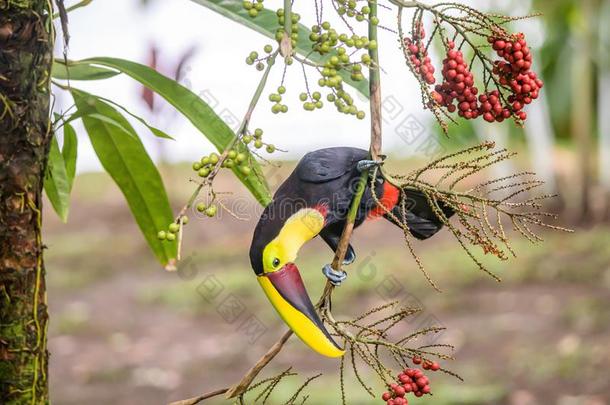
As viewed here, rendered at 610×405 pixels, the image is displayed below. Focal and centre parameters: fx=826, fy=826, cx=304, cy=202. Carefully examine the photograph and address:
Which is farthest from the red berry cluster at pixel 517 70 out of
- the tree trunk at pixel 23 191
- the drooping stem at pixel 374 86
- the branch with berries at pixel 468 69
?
the tree trunk at pixel 23 191

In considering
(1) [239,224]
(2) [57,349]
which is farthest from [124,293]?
(1) [239,224]

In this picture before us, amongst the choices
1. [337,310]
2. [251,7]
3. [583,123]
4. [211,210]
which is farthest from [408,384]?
[583,123]

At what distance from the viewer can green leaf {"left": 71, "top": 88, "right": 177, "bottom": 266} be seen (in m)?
1.17

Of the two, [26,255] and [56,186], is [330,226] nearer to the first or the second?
[26,255]

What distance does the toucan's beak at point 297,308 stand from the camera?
0.80 meters

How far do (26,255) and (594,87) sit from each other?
661 centimetres

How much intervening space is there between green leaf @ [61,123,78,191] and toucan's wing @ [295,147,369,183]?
0.46 m

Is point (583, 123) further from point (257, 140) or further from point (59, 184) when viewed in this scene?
point (257, 140)

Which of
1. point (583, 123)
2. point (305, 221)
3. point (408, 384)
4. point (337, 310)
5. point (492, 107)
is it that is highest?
point (583, 123)

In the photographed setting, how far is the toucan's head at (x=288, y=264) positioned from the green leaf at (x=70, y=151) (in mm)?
454

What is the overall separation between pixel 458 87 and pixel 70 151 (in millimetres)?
612

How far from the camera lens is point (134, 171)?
46.9 inches

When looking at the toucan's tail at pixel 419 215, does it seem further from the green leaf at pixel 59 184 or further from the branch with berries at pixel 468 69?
the green leaf at pixel 59 184

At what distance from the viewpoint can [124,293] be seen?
4.49 meters
